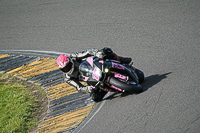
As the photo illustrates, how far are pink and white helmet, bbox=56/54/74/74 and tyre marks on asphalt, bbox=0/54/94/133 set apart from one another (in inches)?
42.4

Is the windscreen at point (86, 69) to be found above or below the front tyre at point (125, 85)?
above

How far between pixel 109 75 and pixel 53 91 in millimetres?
2455

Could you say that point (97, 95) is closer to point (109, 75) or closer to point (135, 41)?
point (109, 75)

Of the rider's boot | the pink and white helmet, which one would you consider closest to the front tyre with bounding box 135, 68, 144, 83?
the rider's boot

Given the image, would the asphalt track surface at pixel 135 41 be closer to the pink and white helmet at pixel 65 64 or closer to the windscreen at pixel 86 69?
the windscreen at pixel 86 69

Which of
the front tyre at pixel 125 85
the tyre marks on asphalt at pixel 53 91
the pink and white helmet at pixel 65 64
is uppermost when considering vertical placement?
the pink and white helmet at pixel 65 64

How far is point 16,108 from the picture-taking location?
8.27 metres

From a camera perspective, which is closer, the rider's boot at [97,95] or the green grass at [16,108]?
the rider's boot at [97,95]

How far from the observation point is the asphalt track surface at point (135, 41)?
18.2 ft

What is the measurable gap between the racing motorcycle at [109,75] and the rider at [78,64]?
0.50 ft

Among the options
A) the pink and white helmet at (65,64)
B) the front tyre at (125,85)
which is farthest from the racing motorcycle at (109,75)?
the pink and white helmet at (65,64)

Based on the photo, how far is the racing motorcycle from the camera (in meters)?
6.37

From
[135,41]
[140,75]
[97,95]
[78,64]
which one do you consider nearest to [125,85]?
[140,75]

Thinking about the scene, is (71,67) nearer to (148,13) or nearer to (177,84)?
(177,84)
